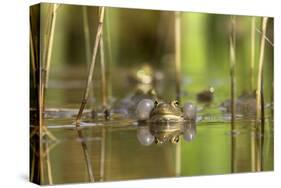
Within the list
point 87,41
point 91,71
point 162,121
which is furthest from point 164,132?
point 87,41

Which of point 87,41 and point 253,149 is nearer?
point 87,41

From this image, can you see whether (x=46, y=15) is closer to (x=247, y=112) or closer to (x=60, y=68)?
(x=60, y=68)

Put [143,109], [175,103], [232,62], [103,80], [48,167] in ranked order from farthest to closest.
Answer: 1. [232,62]
2. [175,103]
3. [143,109]
4. [103,80]
5. [48,167]

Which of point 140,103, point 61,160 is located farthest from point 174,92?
point 61,160

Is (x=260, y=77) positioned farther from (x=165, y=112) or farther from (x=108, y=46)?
(x=108, y=46)

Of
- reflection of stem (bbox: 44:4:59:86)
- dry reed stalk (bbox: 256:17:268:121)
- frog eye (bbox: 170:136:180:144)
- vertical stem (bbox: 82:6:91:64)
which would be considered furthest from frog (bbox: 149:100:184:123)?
reflection of stem (bbox: 44:4:59:86)

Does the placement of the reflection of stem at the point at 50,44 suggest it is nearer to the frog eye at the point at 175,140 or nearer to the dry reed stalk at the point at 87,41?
the dry reed stalk at the point at 87,41

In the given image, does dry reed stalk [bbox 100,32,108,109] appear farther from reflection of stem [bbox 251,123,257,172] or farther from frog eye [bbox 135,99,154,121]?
reflection of stem [bbox 251,123,257,172]

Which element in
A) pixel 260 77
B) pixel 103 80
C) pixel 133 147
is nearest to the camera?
pixel 103 80

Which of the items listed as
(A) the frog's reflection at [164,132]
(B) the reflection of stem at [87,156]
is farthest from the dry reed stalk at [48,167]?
(A) the frog's reflection at [164,132]
